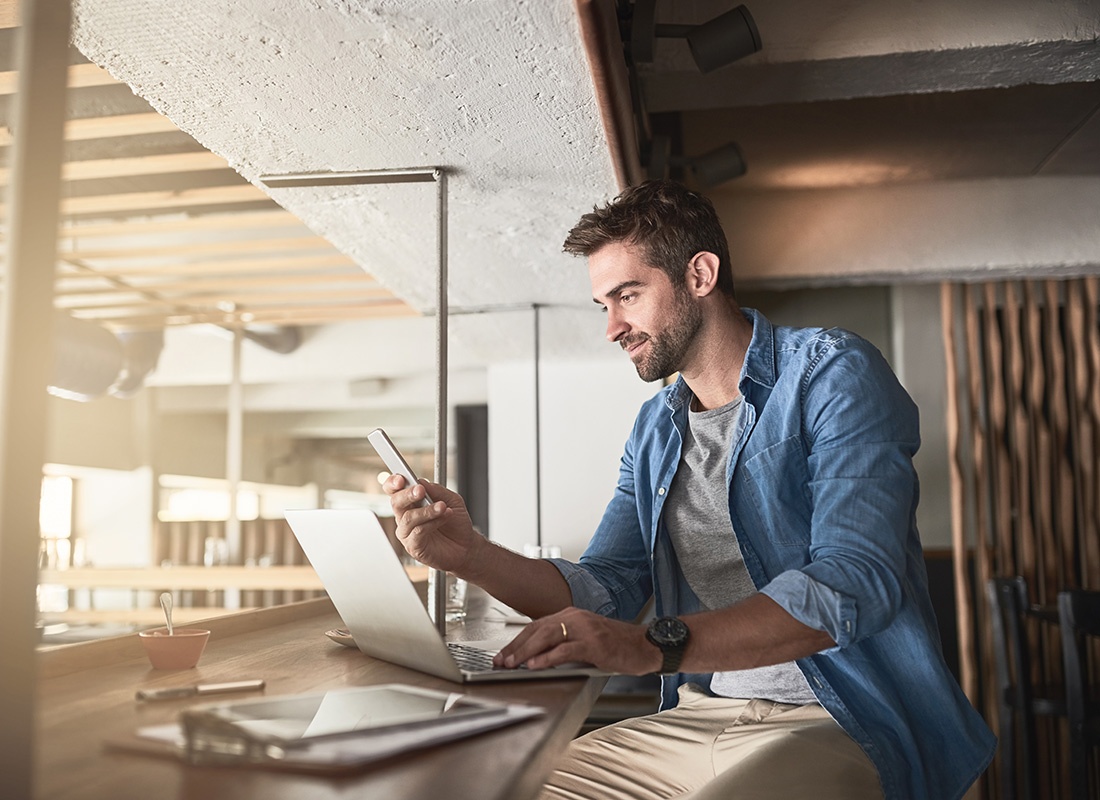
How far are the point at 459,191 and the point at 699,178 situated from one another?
5.21 ft

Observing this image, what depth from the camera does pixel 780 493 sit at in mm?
1575

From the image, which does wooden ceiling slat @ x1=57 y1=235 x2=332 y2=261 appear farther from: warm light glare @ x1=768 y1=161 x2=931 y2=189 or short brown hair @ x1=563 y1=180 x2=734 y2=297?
short brown hair @ x1=563 y1=180 x2=734 y2=297

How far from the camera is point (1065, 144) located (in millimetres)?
3842

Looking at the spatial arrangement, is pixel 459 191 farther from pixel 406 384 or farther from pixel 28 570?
pixel 406 384

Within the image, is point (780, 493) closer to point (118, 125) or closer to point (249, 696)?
point (249, 696)

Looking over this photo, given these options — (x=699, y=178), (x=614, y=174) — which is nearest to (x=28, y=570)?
(x=614, y=174)

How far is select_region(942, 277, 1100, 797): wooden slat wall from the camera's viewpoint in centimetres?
432

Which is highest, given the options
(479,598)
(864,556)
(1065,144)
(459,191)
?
(1065,144)

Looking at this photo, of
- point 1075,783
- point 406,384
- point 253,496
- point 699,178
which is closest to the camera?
point 1075,783

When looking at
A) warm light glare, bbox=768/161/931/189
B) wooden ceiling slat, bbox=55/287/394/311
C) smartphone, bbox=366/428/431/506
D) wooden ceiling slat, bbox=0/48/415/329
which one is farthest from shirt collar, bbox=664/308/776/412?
wooden ceiling slat, bbox=55/287/394/311

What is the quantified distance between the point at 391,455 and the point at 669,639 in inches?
19.3

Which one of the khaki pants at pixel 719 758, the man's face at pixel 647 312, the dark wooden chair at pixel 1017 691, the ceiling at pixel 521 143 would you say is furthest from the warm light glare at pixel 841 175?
the khaki pants at pixel 719 758

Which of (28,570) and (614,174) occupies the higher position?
(614,174)

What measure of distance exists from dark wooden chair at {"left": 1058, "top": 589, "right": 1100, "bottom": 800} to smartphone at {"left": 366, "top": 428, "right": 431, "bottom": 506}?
226 centimetres
